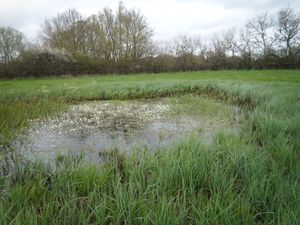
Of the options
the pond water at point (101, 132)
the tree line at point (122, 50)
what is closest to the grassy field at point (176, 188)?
the pond water at point (101, 132)

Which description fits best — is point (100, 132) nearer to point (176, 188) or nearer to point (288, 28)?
point (176, 188)

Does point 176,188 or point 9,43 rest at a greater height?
point 9,43

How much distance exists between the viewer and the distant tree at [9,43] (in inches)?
Answer: 1245

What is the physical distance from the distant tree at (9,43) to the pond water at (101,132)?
99.8ft

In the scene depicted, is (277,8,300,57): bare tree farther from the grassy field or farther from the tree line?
the grassy field

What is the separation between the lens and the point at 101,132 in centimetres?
570

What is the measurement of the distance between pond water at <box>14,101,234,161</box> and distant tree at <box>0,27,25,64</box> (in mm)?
30410

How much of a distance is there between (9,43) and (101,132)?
34493 mm

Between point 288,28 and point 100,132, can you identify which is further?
point 288,28

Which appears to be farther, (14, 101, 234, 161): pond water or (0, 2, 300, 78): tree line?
(0, 2, 300, 78): tree line

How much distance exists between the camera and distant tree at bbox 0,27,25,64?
31.6 m

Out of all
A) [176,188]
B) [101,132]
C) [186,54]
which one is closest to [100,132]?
[101,132]

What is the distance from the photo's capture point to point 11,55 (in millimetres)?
32000

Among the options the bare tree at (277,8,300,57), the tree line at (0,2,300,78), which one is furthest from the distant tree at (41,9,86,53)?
the bare tree at (277,8,300,57)
